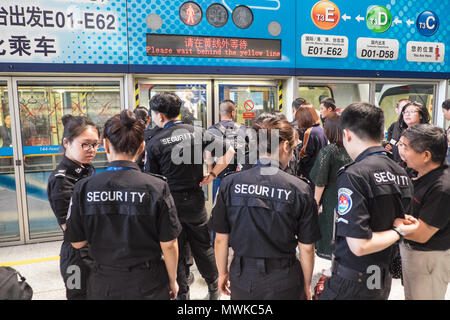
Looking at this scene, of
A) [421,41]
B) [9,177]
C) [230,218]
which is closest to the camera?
[230,218]

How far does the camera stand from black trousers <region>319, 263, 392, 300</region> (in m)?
1.65

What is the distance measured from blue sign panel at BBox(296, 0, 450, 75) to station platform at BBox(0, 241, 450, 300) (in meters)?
3.15

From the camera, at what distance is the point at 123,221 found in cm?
174

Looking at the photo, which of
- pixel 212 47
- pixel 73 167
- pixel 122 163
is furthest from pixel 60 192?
pixel 212 47

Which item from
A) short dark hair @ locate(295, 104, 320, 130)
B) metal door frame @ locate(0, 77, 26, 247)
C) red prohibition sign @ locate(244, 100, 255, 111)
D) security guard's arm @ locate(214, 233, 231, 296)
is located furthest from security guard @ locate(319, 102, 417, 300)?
metal door frame @ locate(0, 77, 26, 247)

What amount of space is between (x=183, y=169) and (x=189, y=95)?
230cm

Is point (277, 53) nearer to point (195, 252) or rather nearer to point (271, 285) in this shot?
point (195, 252)

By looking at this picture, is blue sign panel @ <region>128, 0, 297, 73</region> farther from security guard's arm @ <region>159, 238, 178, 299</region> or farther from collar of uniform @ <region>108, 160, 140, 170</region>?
security guard's arm @ <region>159, 238, 178, 299</region>

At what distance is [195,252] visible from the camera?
294 centimetres

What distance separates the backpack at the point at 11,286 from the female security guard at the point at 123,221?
0.36 metres

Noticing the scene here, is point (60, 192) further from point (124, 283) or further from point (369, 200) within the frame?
point (369, 200)

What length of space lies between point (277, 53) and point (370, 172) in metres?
3.73

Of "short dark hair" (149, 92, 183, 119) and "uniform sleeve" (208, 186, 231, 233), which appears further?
"short dark hair" (149, 92, 183, 119)

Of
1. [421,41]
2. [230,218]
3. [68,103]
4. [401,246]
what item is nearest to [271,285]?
[230,218]
